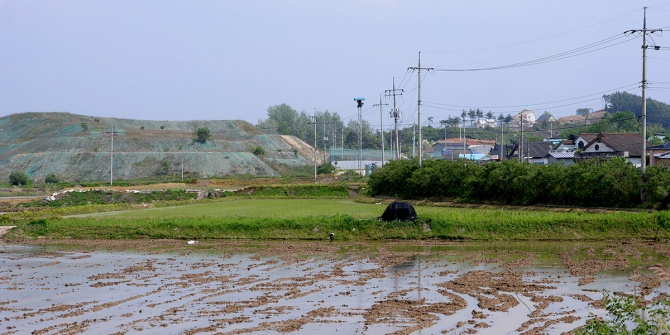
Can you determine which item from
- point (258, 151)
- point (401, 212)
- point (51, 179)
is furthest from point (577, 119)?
point (401, 212)

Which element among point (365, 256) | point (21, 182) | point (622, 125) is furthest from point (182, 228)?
point (622, 125)

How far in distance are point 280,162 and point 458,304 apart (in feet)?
310

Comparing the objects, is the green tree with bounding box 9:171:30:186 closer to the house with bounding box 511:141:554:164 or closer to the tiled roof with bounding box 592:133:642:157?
the house with bounding box 511:141:554:164

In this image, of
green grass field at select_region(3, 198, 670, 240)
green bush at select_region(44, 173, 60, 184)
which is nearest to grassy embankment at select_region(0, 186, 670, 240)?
green grass field at select_region(3, 198, 670, 240)

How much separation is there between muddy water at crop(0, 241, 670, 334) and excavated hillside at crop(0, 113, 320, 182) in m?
58.8

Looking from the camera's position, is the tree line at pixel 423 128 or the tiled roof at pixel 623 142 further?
the tree line at pixel 423 128

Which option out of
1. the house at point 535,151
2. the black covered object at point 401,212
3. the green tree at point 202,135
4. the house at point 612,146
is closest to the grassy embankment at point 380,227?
the black covered object at point 401,212

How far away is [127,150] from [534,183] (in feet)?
253

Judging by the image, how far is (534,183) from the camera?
123 feet

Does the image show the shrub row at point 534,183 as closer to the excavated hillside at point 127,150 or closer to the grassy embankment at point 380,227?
the grassy embankment at point 380,227

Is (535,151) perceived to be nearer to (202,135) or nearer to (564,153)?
(564,153)

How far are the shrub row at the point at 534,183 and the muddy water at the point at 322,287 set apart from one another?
749cm

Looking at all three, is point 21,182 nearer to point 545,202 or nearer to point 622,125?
point 545,202

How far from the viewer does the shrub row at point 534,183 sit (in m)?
32.5
